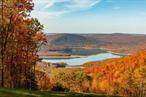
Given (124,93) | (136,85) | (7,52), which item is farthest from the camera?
(124,93)

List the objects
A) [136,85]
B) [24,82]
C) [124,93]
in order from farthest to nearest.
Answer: [124,93] → [136,85] → [24,82]

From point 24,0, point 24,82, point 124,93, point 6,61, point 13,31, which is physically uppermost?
point 24,0

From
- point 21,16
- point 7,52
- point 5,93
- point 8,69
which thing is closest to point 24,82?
point 8,69

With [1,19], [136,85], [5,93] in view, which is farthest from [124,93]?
[5,93]

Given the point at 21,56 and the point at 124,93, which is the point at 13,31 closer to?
the point at 21,56

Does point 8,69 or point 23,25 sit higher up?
point 23,25

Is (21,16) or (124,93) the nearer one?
(21,16)

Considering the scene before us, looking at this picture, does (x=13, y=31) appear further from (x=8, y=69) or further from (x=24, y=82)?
(x=24, y=82)
